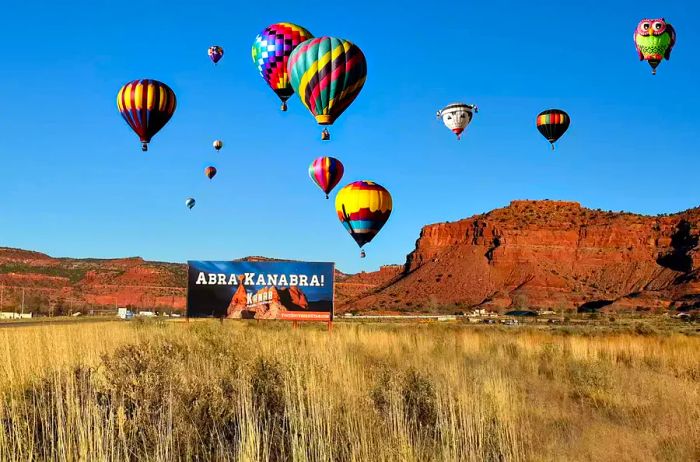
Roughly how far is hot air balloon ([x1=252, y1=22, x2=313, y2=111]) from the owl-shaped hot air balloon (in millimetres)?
19064

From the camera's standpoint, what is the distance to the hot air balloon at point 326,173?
104ft

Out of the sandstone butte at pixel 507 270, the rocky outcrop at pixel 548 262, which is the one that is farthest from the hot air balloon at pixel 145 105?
the rocky outcrop at pixel 548 262

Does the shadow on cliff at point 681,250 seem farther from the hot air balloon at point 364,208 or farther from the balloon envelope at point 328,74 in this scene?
the balloon envelope at point 328,74

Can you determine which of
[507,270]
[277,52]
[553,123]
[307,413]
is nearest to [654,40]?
[553,123]

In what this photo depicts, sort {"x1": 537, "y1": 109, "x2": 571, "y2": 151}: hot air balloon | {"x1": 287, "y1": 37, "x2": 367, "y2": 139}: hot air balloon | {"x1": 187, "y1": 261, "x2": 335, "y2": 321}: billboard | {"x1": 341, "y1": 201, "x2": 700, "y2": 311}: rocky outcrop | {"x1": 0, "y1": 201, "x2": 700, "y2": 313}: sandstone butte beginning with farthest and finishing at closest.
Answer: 1. {"x1": 341, "y1": 201, "x2": 700, "y2": 311}: rocky outcrop
2. {"x1": 0, "y1": 201, "x2": 700, "y2": 313}: sandstone butte
3. {"x1": 537, "y1": 109, "x2": 571, "y2": 151}: hot air balloon
4. {"x1": 187, "y1": 261, "x2": 335, "y2": 321}: billboard
5. {"x1": 287, "y1": 37, "x2": 367, "y2": 139}: hot air balloon

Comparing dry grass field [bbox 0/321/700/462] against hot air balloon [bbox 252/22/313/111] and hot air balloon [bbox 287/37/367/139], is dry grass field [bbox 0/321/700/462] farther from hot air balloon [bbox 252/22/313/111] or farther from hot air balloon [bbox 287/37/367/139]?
hot air balloon [bbox 252/22/313/111]

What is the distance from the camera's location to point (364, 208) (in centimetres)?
2725

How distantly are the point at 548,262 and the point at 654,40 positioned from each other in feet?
308

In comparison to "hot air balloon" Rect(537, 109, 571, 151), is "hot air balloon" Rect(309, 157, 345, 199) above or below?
below

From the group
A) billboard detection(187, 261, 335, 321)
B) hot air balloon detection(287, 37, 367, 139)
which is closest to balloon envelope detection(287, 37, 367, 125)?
hot air balloon detection(287, 37, 367, 139)

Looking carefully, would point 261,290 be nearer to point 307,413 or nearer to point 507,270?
point 307,413

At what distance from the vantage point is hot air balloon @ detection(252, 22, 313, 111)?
2809cm

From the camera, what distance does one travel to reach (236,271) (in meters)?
32.8

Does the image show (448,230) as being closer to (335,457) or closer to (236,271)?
(236,271)
